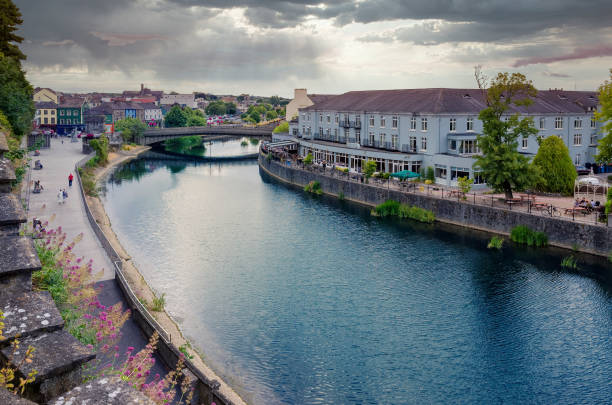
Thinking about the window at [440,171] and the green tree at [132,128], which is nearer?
the window at [440,171]

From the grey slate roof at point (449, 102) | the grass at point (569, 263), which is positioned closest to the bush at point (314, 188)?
the grey slate roof at point (449, 102)

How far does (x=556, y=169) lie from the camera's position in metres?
47.9

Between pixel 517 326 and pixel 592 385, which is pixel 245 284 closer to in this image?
pixel 517 326

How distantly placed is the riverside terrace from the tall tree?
134 ft

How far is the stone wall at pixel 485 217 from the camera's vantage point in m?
36.8

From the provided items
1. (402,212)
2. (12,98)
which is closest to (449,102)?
(402,212)

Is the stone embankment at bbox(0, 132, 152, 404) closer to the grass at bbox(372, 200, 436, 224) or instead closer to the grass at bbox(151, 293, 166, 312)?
the grass at bbox(151, 293, 166, 312)

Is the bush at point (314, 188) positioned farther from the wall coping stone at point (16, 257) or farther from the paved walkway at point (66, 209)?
the wall coping stone at point (16, 257)

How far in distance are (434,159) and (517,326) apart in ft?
108

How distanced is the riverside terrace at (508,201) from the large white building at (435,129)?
3.65m

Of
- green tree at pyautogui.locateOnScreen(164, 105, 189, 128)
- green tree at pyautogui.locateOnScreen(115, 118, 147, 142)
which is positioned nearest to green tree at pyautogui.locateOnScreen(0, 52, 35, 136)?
green tree at pyautogui.locateOnScreen(115, 118, 147, 142)

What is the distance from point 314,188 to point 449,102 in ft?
60.5

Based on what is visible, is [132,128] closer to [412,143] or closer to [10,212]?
[412,143]

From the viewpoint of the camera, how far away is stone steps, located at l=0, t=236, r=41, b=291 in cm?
739
